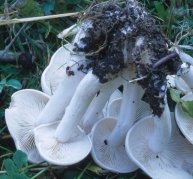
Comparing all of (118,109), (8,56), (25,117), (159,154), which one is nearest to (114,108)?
(118,109)

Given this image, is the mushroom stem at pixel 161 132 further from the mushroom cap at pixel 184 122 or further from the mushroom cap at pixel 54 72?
the mushroom cap at pixel 54 72

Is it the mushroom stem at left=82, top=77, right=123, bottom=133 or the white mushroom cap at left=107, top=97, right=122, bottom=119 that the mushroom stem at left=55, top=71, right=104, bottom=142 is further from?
the white mushroom cap at left=107, top=97, right=122, bottom=119

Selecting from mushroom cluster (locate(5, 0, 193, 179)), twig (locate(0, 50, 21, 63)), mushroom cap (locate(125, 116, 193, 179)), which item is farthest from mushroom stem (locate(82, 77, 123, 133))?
twig (locate(0, 50, 21, 63))

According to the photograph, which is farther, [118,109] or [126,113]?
[118,109]

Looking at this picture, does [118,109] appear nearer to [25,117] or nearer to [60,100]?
[60,100]

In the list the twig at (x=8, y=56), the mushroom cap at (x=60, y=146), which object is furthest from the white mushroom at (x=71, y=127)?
the twig at (x=8, y=56)

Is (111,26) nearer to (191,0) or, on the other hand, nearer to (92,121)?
(92,121)
